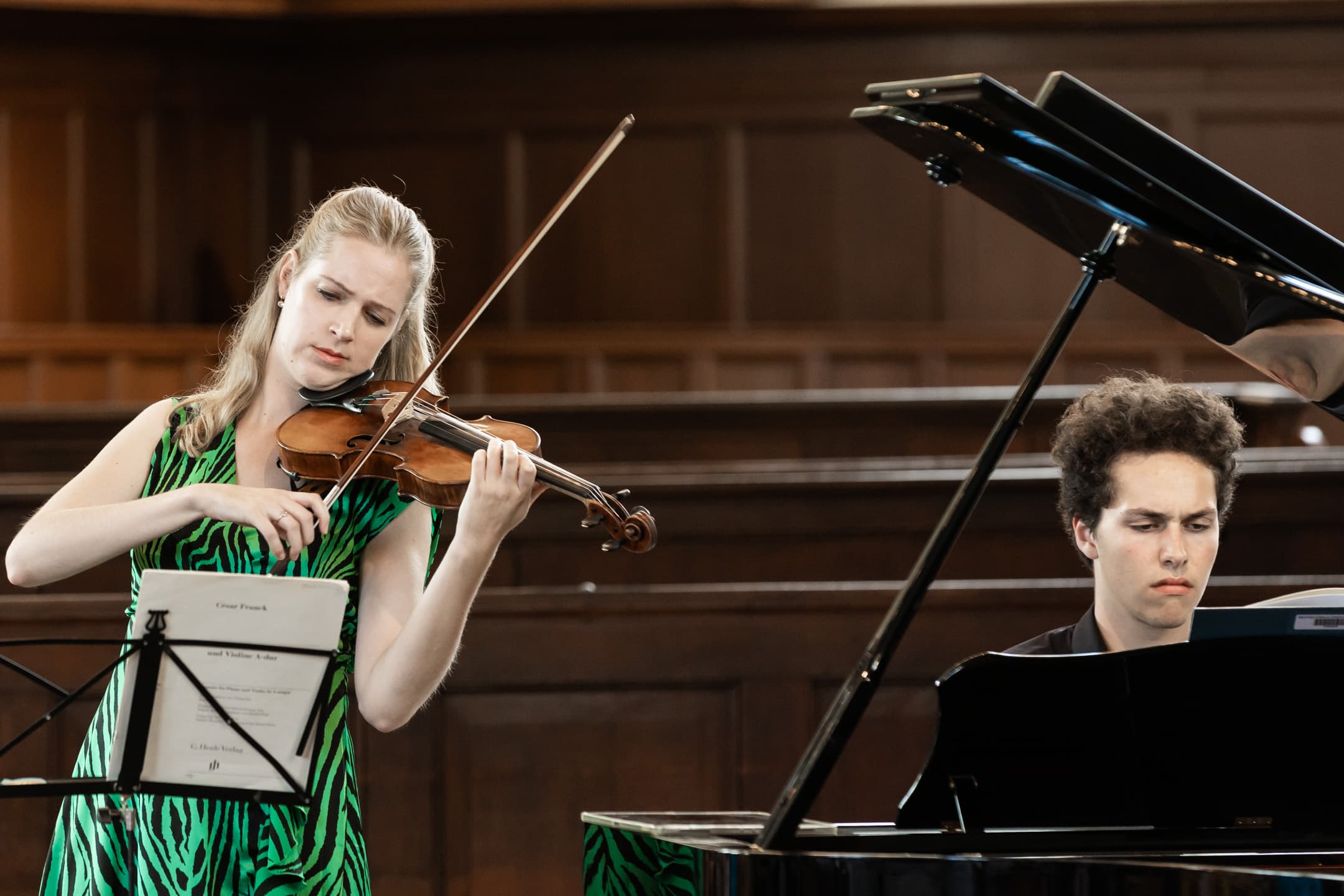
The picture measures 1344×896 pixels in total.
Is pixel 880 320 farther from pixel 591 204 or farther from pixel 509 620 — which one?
pixel 509 620

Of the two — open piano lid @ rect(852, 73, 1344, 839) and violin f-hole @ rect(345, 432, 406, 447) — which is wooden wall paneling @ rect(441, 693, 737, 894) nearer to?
violin f-hole @ rect(345, 432, 406, 447)

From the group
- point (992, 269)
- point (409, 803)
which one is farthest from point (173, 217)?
point (409, 803)

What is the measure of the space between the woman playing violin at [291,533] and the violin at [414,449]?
0.13ft

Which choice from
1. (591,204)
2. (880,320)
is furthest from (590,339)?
(880,320)

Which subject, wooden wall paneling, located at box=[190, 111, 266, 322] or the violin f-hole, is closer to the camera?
the violin f-hole

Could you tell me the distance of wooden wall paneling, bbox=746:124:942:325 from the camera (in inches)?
271

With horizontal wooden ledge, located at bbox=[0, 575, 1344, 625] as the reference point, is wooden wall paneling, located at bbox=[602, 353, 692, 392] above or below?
above

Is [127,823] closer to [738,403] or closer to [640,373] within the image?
[738,403]

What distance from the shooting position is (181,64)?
22.9 ft

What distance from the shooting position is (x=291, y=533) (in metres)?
1.52

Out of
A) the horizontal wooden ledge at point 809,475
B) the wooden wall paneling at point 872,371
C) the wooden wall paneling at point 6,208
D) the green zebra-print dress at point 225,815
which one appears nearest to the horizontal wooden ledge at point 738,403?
the horizontal wooden ledge at point 809,475

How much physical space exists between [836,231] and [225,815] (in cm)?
568

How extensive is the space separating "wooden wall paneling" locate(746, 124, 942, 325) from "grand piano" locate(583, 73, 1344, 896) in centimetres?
523

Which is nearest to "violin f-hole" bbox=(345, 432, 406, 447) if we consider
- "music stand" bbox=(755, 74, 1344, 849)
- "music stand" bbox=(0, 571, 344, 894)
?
"music stand" bbox=(0, 571, 344, 894)
